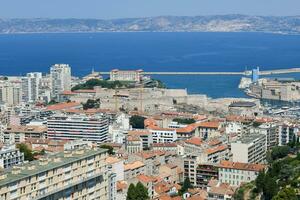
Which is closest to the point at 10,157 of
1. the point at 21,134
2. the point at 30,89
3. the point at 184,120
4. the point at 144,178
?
the point at 144,178

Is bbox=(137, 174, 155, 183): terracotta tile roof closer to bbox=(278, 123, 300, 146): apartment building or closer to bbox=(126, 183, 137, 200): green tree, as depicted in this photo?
bbox=(126, 183, 137, 200): green tree

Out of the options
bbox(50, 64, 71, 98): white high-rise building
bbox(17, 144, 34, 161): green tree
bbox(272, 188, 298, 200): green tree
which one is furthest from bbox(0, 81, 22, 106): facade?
bbox(272, 188, 298, 200): green tree

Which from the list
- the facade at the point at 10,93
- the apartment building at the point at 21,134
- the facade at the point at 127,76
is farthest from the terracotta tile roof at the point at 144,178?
the facade at the point at 127,76

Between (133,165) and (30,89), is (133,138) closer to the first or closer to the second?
(133,165)

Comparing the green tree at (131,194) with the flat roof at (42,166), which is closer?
the flat roof at (42,166)

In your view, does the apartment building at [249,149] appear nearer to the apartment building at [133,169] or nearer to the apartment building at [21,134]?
the apartment building at [133,169]

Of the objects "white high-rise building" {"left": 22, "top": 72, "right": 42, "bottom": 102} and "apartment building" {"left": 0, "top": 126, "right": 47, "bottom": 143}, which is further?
"white high-rise building" {"left": 22, "top": 72, "right": 42, "bottom": 102}
